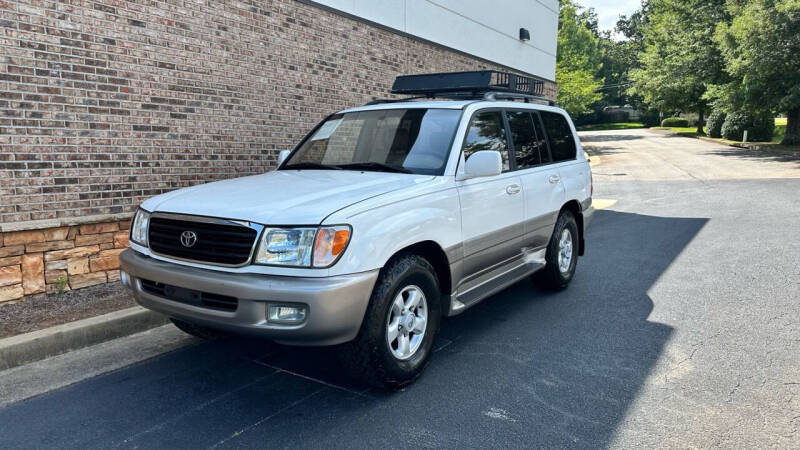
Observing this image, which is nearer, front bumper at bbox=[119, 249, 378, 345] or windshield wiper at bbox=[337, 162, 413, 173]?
front bumper at bbox=[119, 249, 378, 345]

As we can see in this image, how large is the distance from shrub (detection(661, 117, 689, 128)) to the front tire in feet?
191

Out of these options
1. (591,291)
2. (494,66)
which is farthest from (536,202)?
(494,66)

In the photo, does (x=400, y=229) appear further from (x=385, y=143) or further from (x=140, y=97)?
(x=140, y=97)

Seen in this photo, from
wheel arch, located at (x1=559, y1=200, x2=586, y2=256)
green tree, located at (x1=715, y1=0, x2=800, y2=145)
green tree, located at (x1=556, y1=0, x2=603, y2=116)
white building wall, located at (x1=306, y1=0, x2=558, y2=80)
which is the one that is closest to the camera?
wheel arch, located at (x1=559, y1=200, x2=586, y2=256)

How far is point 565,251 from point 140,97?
4.86 meters

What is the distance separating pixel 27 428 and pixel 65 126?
3134 mm

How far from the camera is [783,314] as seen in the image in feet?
16.6

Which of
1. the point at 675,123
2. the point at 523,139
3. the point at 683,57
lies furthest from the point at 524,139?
the point at 675,123

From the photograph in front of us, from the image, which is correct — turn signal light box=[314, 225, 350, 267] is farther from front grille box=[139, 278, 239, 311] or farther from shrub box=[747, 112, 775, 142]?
shrub box=[747, 112, 775, 142]

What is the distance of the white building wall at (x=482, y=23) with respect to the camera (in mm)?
9859

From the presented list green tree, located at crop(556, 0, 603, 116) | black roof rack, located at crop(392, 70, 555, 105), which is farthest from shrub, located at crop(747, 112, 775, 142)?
black roof rack, located at crop(392, 70, 555, 105)

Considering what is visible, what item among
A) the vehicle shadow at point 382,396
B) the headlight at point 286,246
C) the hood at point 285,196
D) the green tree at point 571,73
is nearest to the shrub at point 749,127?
the green tree at point 571,73

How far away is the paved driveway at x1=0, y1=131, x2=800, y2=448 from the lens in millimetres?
3088

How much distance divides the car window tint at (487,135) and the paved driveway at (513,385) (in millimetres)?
1542
